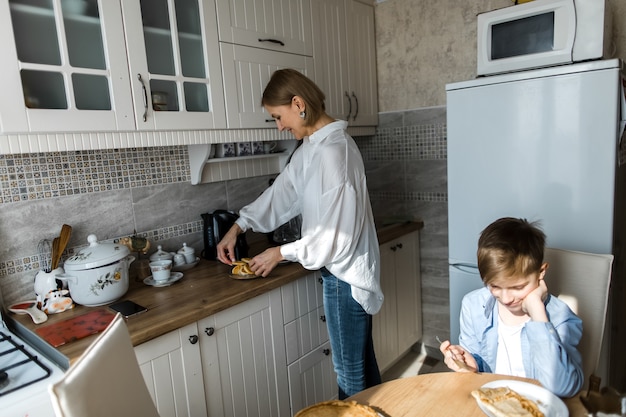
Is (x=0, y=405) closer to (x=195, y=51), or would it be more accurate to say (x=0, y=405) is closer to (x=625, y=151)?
(x=195, y=51)

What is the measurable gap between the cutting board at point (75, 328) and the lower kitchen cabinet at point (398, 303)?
136 cm

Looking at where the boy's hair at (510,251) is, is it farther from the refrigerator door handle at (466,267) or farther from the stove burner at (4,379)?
the stove burner at (4,379)

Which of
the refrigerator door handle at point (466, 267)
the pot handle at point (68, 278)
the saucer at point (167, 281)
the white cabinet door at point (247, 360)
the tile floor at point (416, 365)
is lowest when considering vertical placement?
the tile floor at point (416, 365)

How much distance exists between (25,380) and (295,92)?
116cm

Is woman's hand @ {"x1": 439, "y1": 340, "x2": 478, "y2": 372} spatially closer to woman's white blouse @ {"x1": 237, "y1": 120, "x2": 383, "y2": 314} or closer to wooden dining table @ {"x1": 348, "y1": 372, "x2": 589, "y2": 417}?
wooden dining table @ {"x1": 348, "y1": 372, "x2": 589, "y2": 417}

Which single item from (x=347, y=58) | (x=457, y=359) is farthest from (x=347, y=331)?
(x=347, y=58)

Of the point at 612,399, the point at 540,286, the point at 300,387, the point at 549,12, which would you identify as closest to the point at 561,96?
the point at 549,12

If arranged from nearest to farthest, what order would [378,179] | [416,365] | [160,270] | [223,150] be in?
[160,270], [223,150], [416,365], [378,179]

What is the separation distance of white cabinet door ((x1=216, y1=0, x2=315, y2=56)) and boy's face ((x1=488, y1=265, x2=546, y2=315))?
135 centimetres

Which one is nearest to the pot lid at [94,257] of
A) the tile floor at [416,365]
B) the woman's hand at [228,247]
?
the woman's hand at [228,247]

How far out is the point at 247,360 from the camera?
62.4 inches

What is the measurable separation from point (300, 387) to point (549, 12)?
1.78m

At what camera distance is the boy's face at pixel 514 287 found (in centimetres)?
110

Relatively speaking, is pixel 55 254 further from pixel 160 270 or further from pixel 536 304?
pixel 536 304
